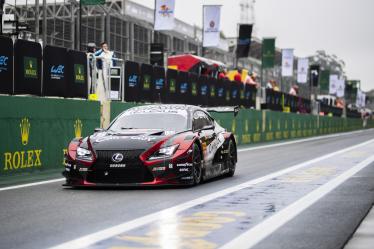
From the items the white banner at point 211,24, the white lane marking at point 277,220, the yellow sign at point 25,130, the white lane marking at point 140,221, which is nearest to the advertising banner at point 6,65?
the yellow sign at point 25,130

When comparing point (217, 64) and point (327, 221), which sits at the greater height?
point (217, 64)

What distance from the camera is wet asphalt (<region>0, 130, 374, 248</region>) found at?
7.27 metres

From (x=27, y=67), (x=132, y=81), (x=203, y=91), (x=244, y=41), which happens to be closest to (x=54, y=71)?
(x=27, y=67)

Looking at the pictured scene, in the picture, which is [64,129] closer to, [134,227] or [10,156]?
[10,156]

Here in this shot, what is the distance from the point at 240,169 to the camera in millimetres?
17078

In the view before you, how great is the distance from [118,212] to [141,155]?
2629mm

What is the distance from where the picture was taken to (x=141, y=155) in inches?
466

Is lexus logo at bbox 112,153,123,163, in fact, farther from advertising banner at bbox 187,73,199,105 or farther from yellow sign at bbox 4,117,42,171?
advertising banner at bbox 187,73,199,105

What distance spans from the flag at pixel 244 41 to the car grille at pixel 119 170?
30.2m

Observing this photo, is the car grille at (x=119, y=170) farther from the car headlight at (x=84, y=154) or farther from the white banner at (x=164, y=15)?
the white banner at (x=164, y=15)

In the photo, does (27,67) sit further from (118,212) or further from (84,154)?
(118,212)

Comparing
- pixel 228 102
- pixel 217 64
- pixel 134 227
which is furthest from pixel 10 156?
pixel 217 64

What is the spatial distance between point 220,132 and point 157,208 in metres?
5.02

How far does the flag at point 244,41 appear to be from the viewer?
41.8m
